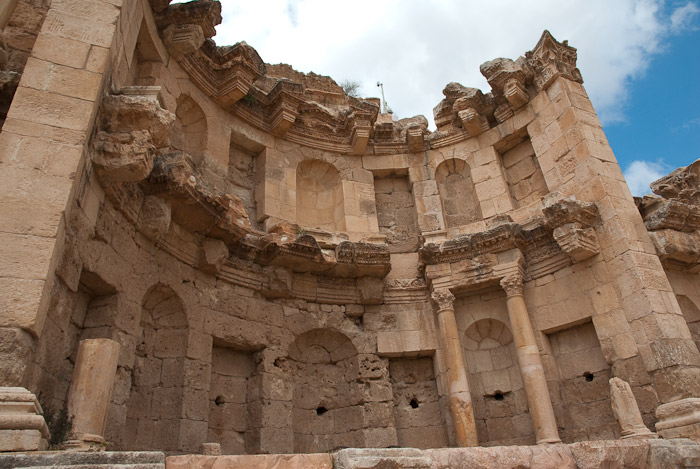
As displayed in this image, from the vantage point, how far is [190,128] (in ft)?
35.1

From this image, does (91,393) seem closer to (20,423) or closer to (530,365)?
(20,423)

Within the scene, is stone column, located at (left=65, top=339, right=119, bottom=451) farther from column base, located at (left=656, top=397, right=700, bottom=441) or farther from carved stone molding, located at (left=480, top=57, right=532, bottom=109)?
carved stone molding, located at (left=480, top=57, right=532, bottom=109)

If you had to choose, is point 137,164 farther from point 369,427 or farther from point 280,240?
point 369,427

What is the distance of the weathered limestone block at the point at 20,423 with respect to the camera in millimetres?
3978

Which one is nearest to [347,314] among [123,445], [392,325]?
[392,325]

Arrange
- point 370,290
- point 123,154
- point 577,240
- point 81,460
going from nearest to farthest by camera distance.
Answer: point 81,460
point 123,154
point 577,240
point 370,290

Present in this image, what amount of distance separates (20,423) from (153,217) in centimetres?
418

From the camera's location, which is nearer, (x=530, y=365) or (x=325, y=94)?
(x=530, y=365)

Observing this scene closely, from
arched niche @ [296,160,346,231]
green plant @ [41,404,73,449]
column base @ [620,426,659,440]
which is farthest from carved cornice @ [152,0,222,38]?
column base @ [620,426,659,440]

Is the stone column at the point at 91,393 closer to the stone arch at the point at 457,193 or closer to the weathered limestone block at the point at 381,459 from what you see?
the weathered limestone block at the point at 381,459

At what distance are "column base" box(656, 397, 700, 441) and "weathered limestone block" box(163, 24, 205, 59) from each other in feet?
32.3

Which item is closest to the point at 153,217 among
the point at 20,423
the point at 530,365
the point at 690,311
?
the point at 20,423

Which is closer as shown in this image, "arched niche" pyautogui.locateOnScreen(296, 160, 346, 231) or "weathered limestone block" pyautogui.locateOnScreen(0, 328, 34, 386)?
"weathered limestone block" pyautogui.locateOnScreen(0, 328, 34, 386)

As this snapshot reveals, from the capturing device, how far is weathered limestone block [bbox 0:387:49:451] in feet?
13.0
